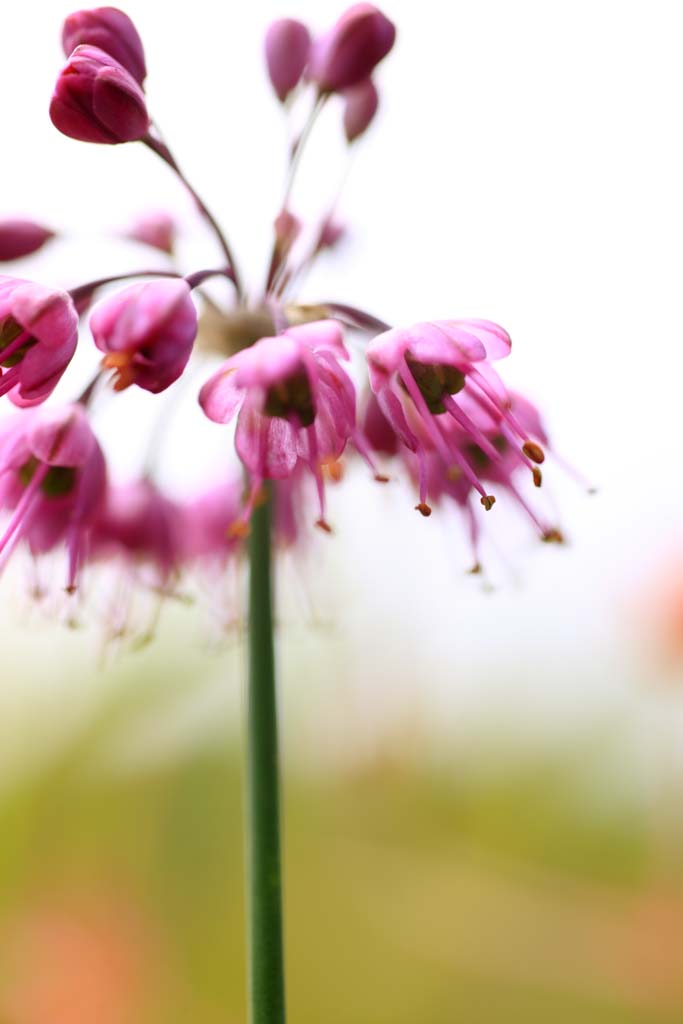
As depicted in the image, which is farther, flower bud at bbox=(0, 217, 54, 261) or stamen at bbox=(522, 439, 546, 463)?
flower bud at bbox=(0, 217, 54, 261)

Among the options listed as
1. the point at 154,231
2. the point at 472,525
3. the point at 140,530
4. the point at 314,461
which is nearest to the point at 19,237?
the point at 154,231

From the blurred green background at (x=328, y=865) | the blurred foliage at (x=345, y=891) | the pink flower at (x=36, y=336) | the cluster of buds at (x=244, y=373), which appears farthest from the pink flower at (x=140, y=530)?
the blurred foliage at (x=345, y=891)

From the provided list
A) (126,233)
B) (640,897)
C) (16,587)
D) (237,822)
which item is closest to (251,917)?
(16,587)

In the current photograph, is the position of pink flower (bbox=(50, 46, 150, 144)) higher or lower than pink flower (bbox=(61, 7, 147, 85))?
lower

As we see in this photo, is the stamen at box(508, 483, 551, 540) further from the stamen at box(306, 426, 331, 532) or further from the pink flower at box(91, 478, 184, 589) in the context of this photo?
the pink flower at box(91, 478, 184, 589)

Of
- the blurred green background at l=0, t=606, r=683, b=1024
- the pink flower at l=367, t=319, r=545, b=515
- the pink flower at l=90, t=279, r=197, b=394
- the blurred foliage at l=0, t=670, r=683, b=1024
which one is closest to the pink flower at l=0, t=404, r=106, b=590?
the pink flower at l=90, t=279, r=197, b=394

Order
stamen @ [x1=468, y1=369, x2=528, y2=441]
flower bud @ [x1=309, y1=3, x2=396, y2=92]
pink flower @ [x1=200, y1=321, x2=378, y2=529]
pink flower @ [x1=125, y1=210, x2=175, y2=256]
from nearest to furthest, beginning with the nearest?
pink flower @ [x1=200, y1=321, x2=378, y2=529] → stamen @ [x1=468, y1=369, x2=528, y2=441] → flower bud @ [x1=309, y1=3, x2=396, y2=92] → pink flower @ [x1=125, y1=210, x2=175, y2=256]
